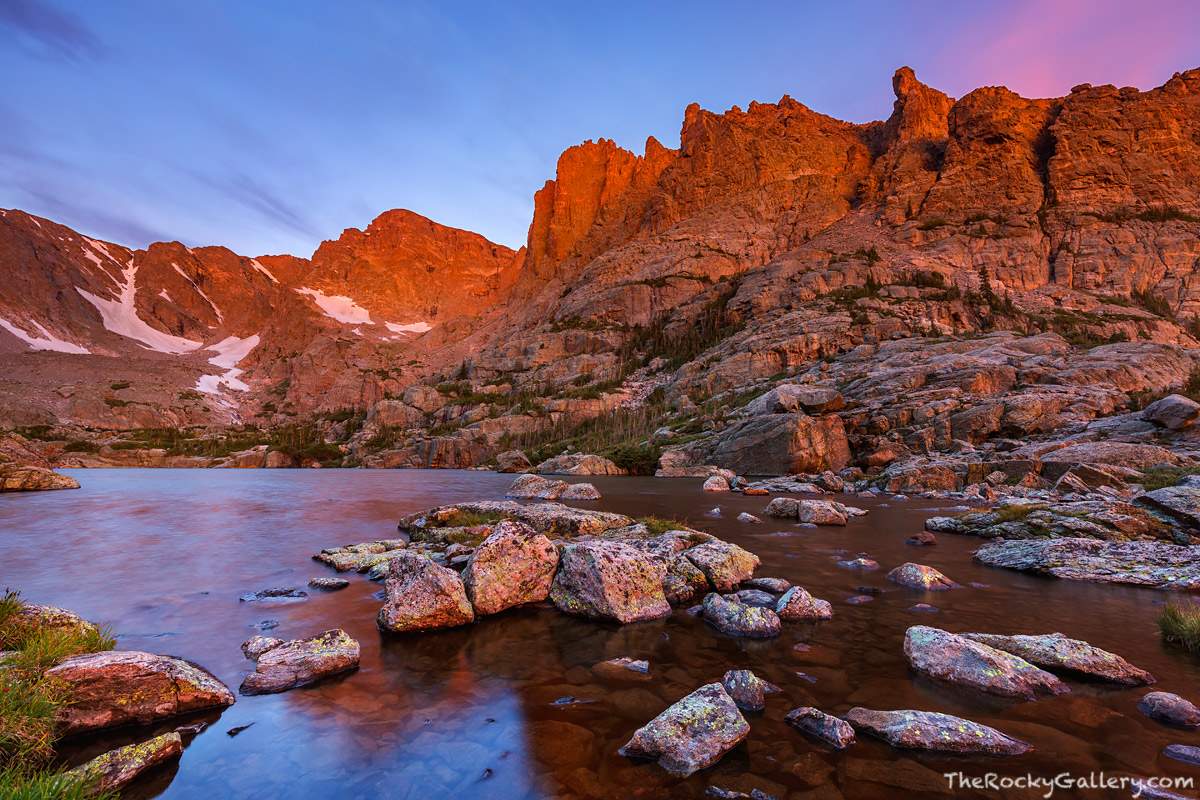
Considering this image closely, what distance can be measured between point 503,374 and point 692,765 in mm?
141114

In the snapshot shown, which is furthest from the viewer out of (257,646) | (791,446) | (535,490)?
(791,446)

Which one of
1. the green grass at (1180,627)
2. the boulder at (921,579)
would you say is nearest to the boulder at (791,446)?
the boulder at (921,579)

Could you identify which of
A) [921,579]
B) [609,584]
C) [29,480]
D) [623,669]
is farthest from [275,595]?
[29,480]

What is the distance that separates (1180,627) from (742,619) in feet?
23.9

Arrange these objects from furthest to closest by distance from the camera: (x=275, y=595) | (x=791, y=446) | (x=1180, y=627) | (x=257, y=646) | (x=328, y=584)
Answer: (x=791, y=446) → (x=328, y=584) → (x=275, y=595) → (x=1180, y=627) → (x=257, y=646)

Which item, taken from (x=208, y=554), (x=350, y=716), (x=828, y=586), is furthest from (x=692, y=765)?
(x=208, y=554)

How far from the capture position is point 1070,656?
6.91 metres

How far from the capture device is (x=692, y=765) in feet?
15.6

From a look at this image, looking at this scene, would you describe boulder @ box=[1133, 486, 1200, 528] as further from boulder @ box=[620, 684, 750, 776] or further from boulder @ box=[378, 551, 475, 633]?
boulder @ box=[378, 551, 475, 633]

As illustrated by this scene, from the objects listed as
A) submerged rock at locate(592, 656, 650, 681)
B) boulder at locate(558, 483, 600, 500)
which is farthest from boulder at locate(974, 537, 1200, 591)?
boulder at locate(558, 483, 600, 500)

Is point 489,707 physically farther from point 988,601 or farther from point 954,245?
point 954,245

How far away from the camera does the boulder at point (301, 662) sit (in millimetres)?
6535

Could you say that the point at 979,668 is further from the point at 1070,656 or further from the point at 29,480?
the point at 29,480

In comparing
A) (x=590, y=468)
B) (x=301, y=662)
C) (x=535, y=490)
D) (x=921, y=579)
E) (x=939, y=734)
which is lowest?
(x=590, y=468)
